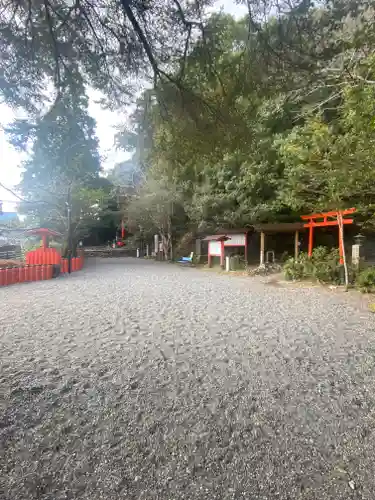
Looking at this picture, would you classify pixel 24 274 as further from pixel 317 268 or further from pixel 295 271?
pixel 317 268

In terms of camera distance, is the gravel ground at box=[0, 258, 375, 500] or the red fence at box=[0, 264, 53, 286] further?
the red fence at box=[0, 264, 53, 286]

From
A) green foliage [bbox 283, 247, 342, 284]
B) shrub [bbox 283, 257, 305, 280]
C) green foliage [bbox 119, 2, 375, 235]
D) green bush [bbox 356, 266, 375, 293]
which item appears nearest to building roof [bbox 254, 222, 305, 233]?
green foliage [bbox 283, 247, 342, 284]

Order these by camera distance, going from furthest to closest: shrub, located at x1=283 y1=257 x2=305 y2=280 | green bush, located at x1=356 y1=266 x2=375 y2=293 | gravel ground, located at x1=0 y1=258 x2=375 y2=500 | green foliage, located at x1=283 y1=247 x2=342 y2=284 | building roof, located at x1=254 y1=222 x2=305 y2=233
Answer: building roof, located at x1=254 y1=222 x2=305 y2=233
shrub, located at x1=283 y1=257 x2=305 y2=280
green foliage, located at x1=283 y1=247 x2=342 y2=284
green bush, located at x1=356 y1=266 x2=375 y2=293
gravel ground, located at x1=0 y1=258 x2=375 y2=500

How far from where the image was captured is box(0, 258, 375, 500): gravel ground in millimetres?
1528

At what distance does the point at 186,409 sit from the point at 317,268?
7.71 metres

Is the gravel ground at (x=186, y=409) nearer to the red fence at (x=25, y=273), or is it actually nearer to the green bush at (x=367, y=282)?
the green bush at (x=367, y=282)

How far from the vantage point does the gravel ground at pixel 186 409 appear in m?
1.53

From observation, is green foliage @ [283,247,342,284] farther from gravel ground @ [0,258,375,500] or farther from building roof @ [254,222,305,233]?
gravel ground @ [0,258,375,500]

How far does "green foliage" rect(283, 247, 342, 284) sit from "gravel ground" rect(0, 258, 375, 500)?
3.76 metres

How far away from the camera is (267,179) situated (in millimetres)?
12492

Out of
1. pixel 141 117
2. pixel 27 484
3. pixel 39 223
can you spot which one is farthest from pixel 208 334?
pixel 39 223

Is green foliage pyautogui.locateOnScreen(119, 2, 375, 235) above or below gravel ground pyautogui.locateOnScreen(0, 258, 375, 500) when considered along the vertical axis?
above

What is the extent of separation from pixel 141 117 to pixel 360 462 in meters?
3.71

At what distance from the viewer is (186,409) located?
221 cm
